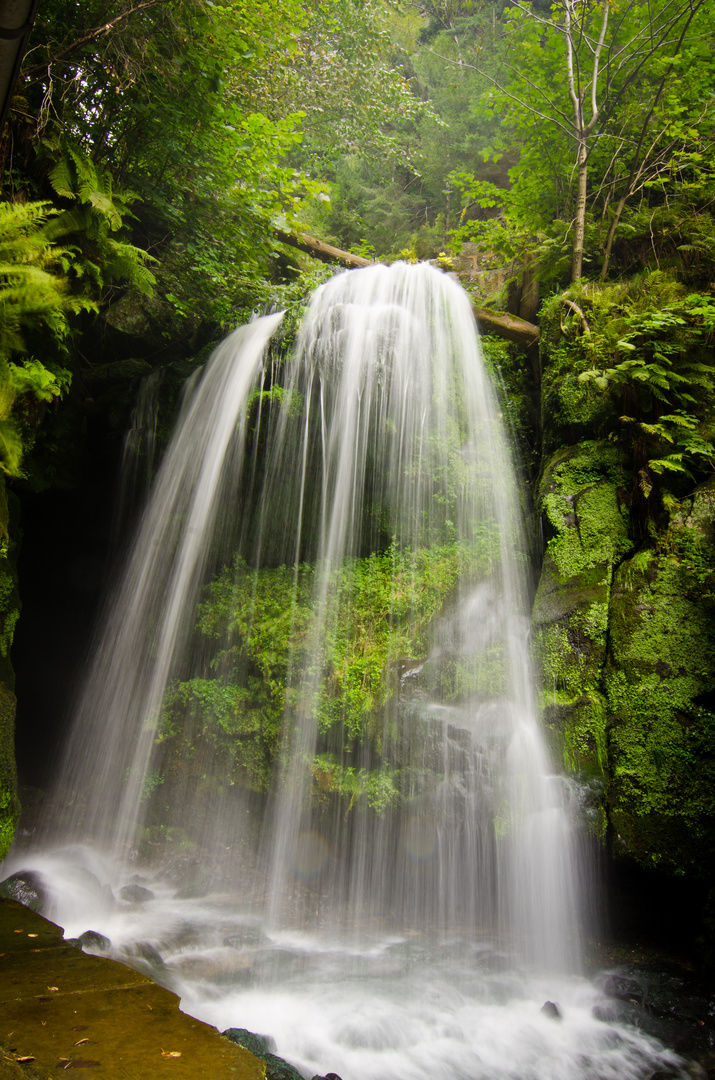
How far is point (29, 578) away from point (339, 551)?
6005 millimetres

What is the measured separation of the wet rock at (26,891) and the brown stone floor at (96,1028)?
5.82ft

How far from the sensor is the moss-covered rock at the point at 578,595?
4984 mm

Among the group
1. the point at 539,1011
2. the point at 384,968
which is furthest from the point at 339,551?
the point at 539,1011

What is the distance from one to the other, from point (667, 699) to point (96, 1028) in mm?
4515

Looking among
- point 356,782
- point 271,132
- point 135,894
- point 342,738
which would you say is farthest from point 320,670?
point 271,132

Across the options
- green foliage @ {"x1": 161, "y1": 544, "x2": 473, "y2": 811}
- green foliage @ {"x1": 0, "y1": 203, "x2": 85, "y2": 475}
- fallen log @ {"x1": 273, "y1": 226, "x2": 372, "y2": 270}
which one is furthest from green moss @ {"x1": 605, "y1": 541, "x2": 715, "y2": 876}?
fallen log @ {"x1": 273, "y1": 226, "x2": 372, "y2": 270}

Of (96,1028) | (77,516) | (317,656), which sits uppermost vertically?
(77,516)

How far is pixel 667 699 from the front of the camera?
4.62 metres

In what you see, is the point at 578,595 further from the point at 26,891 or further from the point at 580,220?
the point at 26,891

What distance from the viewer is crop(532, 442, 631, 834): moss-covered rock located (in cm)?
498

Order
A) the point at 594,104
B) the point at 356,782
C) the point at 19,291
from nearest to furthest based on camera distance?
the point at 19,291, the point at 356,782, the point at 594,104

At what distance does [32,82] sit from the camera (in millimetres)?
4809

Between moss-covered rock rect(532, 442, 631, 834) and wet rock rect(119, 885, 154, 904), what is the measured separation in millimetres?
4771

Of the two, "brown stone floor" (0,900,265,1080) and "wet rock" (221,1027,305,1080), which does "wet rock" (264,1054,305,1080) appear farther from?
"brown stone floor" (0,900,265,1080)
